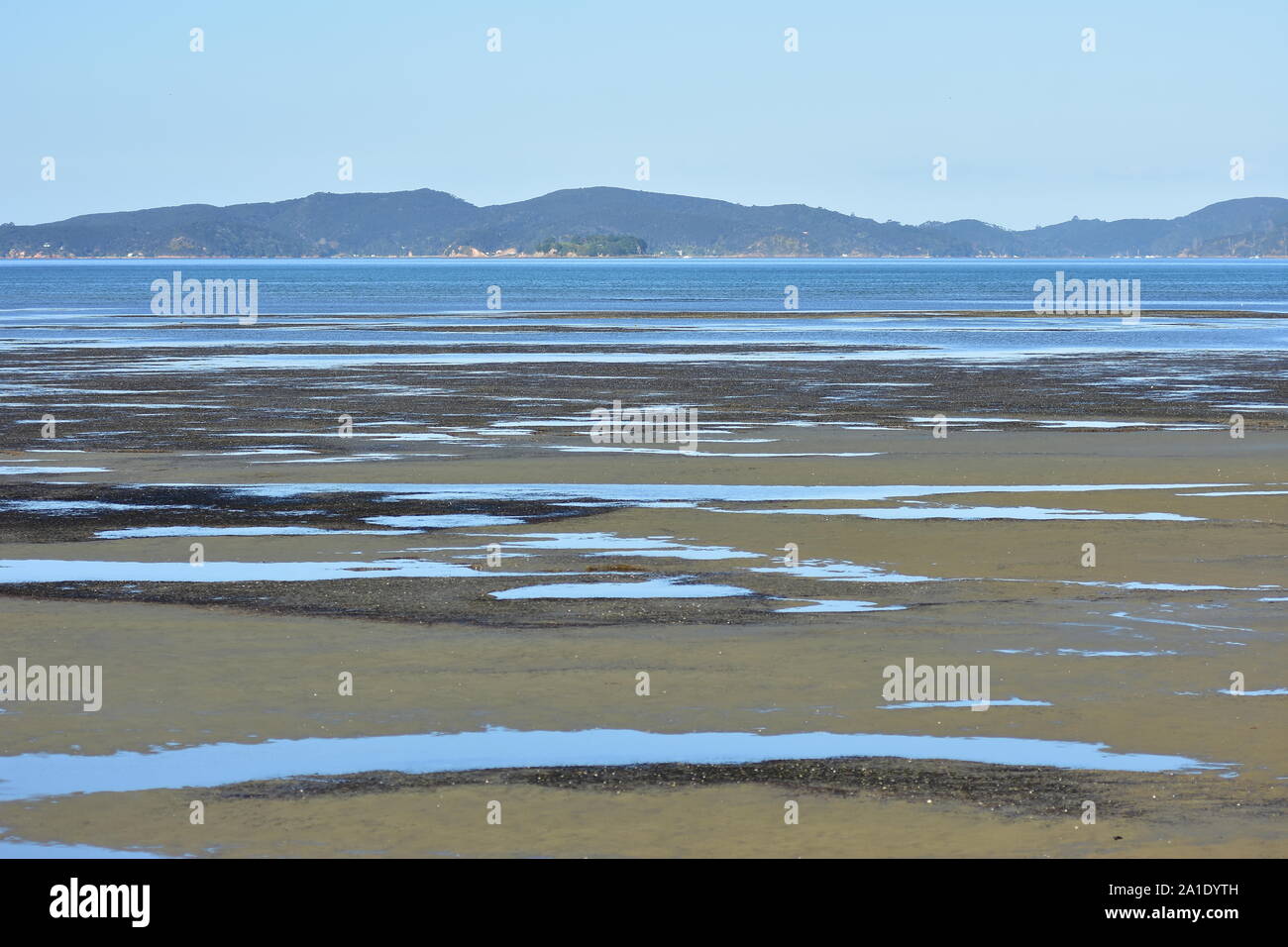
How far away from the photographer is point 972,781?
10664 millimetres

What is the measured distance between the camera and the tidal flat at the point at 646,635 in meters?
10.1

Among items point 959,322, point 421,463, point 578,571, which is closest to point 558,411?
point 421,463

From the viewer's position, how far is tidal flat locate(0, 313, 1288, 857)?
33.2ft

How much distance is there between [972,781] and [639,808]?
1927 mm

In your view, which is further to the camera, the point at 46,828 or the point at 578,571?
the point at 578,571

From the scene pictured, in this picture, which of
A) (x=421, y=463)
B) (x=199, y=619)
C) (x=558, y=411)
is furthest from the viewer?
(x=558, y=411)

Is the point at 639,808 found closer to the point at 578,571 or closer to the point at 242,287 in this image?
the point at 578,571

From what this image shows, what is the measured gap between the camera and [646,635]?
14859 millimetres

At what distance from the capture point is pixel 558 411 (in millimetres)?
37750
